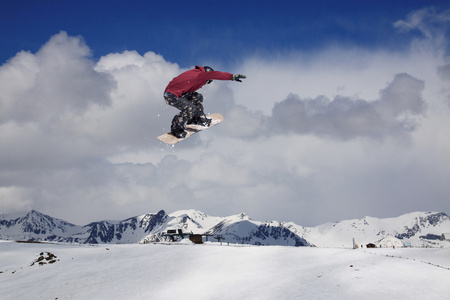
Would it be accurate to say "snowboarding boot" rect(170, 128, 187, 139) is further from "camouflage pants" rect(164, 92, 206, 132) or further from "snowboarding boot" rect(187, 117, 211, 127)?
"snowboarding boot" rect(187, 117, 211, 127)

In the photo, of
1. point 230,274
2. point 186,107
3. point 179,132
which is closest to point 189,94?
point 186,107

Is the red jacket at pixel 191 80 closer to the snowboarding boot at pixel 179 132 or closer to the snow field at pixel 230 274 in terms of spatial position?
the snowboarding boot at pixel 179 132

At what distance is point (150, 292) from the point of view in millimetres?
23031

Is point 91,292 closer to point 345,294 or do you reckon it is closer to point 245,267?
point 245,267

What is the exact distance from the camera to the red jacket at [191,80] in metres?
10.7

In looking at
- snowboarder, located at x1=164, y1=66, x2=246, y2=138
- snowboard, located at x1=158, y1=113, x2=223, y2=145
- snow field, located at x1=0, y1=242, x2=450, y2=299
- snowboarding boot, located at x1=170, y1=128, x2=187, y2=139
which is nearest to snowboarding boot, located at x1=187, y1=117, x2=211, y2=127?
snowboarder, located at x1=164, y1=66, x2=246, y2=138

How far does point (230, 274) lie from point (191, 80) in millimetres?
17275

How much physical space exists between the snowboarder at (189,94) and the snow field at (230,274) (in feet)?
37.2

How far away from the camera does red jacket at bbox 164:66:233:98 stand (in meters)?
10.7

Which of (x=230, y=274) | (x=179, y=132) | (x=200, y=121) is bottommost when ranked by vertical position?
(x=230, y=274)

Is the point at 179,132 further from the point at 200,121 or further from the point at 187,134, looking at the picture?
the point at 200,121

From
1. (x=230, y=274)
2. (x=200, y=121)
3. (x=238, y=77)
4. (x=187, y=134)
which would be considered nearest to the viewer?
(x=238, y=77)

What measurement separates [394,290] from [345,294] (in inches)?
98.0

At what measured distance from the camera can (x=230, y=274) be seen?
25141 mm
